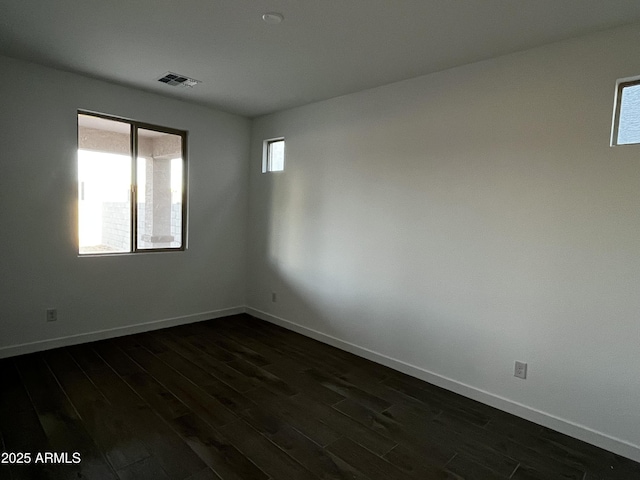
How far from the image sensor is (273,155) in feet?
15.8

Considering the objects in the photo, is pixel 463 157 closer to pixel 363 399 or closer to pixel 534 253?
pixel 534 253

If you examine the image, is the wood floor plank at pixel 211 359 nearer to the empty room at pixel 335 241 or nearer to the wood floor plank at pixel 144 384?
the empty room at pixel 335 241

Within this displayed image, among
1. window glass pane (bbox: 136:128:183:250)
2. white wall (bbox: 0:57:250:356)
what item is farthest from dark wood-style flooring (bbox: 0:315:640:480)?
window glass pane (bbox: 136:128:183:250)

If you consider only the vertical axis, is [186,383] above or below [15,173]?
below

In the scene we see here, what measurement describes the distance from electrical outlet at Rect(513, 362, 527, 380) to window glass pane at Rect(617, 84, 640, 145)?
64.5 inches

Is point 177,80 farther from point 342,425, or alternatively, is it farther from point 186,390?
point 342,425

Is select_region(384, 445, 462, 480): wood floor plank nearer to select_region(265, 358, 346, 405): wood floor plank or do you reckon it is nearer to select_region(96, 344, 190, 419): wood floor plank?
select_region(265, 358, 346, 405): wood floor plank

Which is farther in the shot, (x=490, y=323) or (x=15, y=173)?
(x=15, y=173)

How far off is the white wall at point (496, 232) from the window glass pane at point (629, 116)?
0.34 feet

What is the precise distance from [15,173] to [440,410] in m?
4.15

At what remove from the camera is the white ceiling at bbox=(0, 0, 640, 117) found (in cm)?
218

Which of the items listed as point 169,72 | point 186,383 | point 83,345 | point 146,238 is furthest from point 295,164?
point 83,345

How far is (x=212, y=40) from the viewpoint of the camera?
266 cm

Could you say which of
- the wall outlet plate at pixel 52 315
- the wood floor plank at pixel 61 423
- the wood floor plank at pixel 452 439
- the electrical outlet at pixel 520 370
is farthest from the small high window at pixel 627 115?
the wall outlet plate at pixel 52 315
